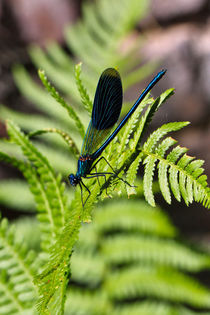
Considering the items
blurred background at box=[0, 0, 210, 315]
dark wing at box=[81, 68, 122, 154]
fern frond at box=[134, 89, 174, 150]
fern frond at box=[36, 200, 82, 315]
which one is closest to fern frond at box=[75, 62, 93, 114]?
dark wing at box=[81, 68, 122, 154]

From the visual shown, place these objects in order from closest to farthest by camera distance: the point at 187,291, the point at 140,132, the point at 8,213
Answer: the point at 140,132 < the point at 187,291 < the point at 8,213

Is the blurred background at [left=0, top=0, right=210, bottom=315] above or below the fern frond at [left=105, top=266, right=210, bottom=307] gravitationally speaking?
above

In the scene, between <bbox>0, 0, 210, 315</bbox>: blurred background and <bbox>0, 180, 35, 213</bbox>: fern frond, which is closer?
<bbox>0, 180, 35, 213</bbox>: fern frond

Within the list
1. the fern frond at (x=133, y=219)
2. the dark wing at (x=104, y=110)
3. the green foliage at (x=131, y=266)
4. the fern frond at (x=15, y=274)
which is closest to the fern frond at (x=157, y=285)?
the green foliage at (x=131, y=266)

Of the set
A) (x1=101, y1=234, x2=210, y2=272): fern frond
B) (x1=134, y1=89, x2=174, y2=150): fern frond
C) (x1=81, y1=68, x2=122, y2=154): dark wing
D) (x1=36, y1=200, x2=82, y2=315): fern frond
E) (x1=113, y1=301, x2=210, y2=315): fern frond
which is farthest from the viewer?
(x1=101, y1=234, x2=210, y2=272): fern frond

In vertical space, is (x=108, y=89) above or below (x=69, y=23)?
below

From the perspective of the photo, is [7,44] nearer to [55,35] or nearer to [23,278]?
[55,35]

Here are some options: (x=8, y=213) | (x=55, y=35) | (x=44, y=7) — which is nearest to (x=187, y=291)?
(x=8, y=213)

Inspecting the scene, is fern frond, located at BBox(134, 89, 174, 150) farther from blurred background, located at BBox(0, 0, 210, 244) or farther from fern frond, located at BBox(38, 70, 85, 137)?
blurred background, located at BBox(0, 0, 210, 244)
